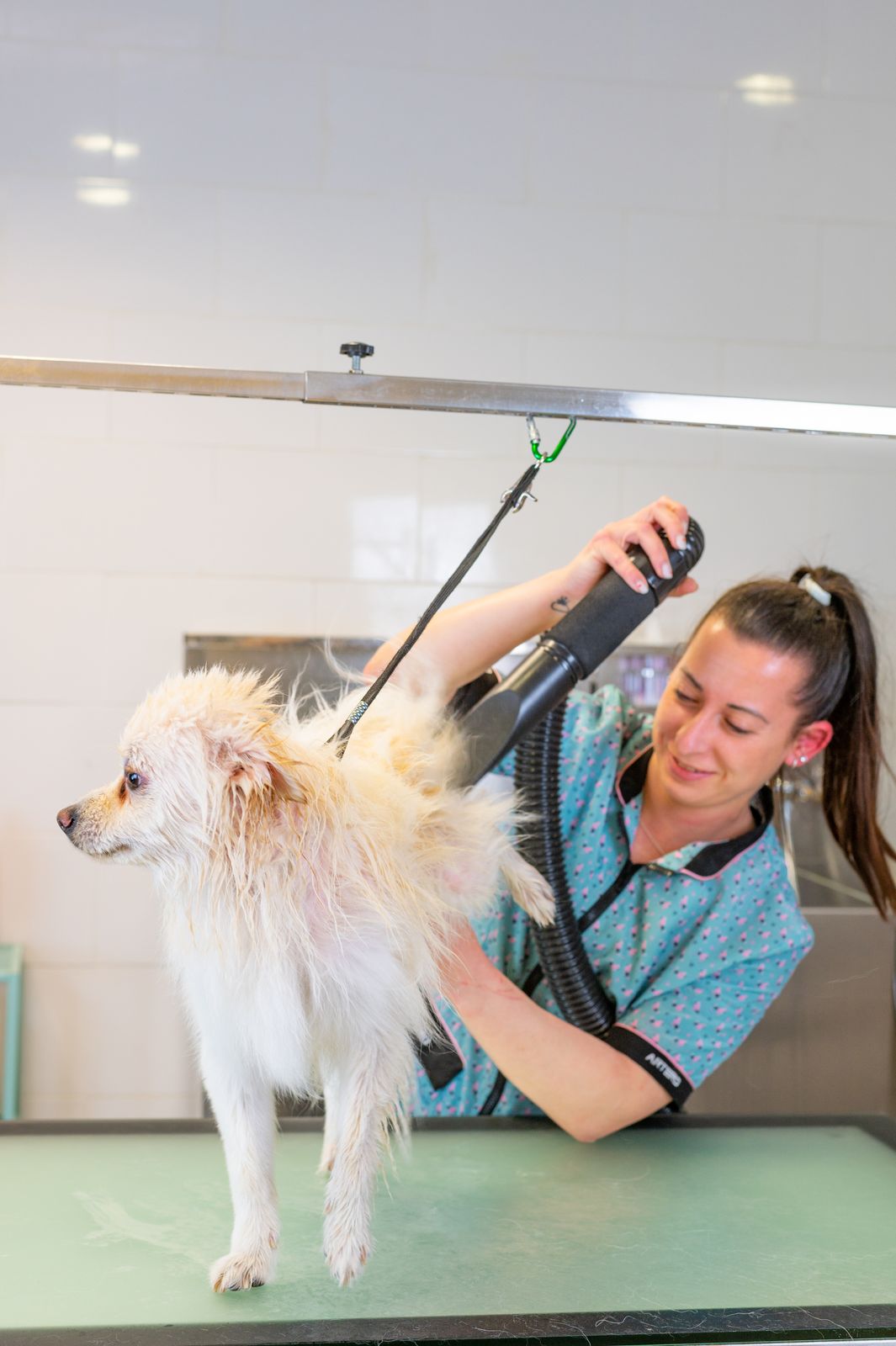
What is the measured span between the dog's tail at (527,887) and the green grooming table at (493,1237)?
28 cm

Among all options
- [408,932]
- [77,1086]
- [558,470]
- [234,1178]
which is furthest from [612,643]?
[77,1086]

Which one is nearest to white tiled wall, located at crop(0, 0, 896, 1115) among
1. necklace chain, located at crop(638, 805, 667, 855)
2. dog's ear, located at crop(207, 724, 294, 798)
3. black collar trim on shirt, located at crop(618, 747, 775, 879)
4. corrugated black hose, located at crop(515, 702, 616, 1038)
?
black collar trim on shirt, located at crop(618, 747, 775, 879)

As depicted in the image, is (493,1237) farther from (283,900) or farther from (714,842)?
(714,842)

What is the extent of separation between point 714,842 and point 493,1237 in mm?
655

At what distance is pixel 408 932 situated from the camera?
0.89 m

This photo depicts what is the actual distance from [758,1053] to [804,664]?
1.23 metres

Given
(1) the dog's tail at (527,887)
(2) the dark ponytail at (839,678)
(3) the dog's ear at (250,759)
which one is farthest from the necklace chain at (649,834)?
(3) the dog's ear at (250,759)

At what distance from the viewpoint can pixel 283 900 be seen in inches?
33.3

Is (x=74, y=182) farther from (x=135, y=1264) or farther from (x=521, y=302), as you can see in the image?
(x=135, y=1264)

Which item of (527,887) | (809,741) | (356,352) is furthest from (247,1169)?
(809,741)

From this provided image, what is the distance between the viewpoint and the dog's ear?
2.75 ft

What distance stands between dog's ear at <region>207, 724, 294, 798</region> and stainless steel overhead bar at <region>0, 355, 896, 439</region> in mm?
339

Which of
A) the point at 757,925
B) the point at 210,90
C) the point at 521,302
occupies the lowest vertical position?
the point at 757,925

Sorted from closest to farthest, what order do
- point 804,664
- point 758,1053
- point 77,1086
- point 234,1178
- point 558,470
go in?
point 234,1178 → point 804,664 → point 758,1053 → point 77,1086 → point 558,470
